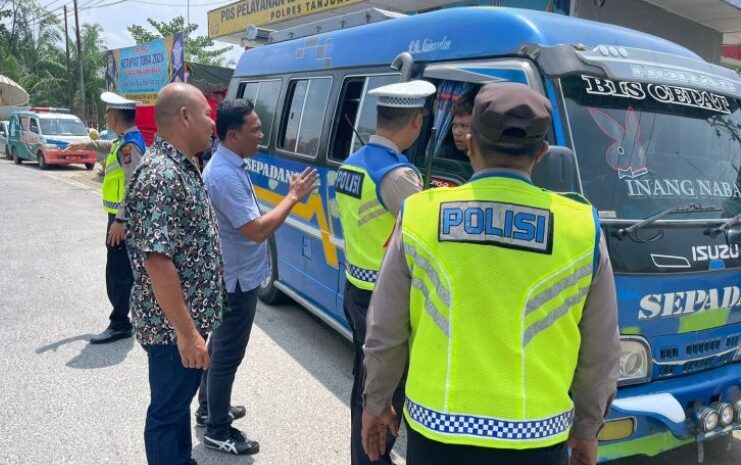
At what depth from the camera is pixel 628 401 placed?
2.62 metres

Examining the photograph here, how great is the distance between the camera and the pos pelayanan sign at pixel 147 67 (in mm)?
17562

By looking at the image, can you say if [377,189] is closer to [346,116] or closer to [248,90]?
[346,116]

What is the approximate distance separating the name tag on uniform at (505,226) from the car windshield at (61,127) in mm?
21038

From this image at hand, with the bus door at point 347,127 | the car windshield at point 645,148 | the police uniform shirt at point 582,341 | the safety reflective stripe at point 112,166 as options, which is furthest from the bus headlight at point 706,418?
the safety reflective stripe at point 112,166

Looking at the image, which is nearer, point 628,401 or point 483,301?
point 483,301

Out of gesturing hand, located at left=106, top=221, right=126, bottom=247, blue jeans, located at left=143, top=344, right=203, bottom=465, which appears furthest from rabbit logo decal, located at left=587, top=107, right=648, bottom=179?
gesturing hand, located at left=106, top=221, right=126, bottom=247

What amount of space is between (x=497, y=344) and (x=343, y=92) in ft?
10.7

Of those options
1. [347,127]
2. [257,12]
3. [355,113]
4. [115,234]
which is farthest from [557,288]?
[257,12]

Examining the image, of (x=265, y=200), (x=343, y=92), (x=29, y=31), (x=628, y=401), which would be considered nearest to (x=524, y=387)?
(x=628, y=401)

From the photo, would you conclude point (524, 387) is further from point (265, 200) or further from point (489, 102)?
point (265, 200)

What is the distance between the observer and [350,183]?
2662 mm

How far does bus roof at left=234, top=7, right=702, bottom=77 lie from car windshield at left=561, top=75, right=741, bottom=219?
32 centimetres

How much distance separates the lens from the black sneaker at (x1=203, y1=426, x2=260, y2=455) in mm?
3279

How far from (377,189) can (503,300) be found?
110 centimetres
